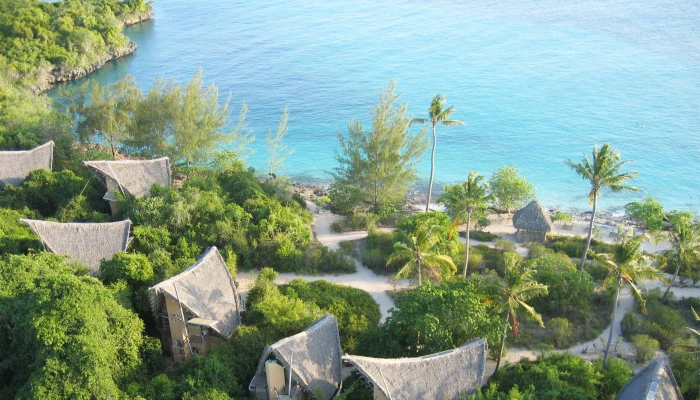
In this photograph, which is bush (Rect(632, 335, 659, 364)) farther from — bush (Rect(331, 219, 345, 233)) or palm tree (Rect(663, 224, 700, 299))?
bush (Rect(331, 219, 345, 233))

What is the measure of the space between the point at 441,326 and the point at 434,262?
4.01 meters

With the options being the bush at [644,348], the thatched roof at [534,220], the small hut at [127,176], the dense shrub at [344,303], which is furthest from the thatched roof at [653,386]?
the small hut at [127,176]

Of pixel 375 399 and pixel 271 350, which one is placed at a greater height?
pixel 271 350

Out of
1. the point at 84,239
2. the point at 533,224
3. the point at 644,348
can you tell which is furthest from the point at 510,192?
the point at 84,239

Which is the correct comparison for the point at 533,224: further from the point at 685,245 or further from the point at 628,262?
the point at 628,262

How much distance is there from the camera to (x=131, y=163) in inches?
1258

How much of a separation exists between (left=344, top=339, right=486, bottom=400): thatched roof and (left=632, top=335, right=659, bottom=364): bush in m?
7.67

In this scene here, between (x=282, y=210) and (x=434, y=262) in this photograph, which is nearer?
(x=434, y=262)

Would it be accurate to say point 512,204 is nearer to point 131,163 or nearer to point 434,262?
point 434,262

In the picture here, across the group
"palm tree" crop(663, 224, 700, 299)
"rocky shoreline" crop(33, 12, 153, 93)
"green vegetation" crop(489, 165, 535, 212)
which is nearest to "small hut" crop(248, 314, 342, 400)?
"palm tree" crop(663, 224, 700, 299)

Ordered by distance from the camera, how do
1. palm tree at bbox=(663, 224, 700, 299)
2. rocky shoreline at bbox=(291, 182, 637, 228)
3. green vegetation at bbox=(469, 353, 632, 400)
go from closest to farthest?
1. green vegetation at bbox=(469, 353, 632, 400)
2. palm tree at bbox=(663, 224, 700, 299)
3. rocky shoreline at bbox=(291, 182, 637, 228)

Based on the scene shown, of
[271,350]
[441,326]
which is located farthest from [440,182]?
[271,350]

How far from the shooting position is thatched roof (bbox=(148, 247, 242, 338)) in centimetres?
2125

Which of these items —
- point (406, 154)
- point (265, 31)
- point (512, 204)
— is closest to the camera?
point (406, 154)
